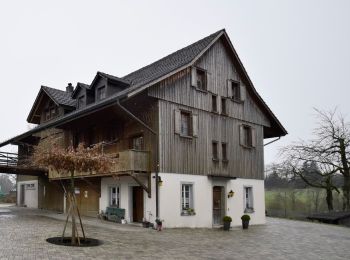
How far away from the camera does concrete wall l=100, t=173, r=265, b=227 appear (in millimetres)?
20812

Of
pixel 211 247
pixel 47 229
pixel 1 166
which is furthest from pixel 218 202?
pixel 1 166

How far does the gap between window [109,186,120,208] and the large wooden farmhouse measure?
0.06m

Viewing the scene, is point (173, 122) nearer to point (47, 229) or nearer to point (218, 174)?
point (218, 174)

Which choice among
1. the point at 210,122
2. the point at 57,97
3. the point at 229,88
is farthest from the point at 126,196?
the point at 57,97

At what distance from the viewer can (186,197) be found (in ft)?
72.6

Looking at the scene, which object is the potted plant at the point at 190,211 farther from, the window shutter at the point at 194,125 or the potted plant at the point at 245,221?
the window shutter at the point at 194,125

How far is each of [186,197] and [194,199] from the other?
17.6 inches

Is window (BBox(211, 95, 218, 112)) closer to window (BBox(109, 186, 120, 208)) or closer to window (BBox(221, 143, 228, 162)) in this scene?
window (BBox(221, 143, 228, 162))

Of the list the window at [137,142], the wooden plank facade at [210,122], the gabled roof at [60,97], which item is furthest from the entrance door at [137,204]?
the gabled roof at [60,97]

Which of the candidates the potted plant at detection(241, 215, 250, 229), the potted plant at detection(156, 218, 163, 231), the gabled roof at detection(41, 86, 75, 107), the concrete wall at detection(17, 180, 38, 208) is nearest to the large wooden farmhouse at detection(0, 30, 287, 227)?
the gabled roof at detection(41, 86, 75, 107)

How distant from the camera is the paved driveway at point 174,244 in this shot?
1236cm

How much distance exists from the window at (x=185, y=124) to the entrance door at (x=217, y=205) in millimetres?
3644

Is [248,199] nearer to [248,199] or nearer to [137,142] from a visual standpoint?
[248,199]

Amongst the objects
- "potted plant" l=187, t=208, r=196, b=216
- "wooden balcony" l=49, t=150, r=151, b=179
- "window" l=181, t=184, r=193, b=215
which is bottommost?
"potted plant" l=187, t=208, r=196, b=216
